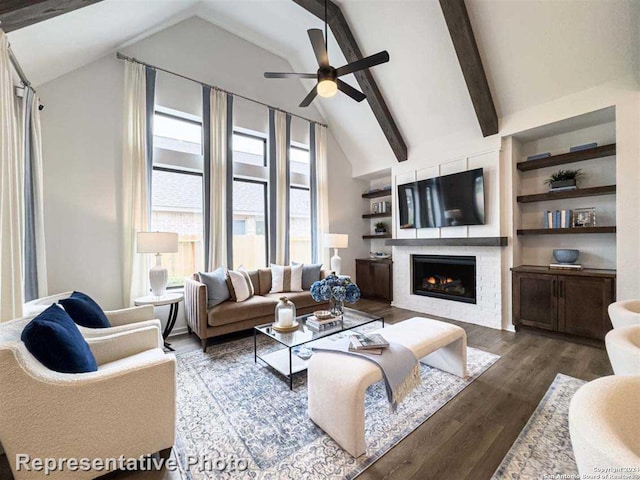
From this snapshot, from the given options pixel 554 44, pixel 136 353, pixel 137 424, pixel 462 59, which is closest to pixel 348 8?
pixel 462 59

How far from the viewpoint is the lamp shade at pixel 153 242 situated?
9.82ft

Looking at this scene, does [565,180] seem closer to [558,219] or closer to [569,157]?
[569,157]

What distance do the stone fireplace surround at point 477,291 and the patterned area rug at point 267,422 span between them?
4.64 feet

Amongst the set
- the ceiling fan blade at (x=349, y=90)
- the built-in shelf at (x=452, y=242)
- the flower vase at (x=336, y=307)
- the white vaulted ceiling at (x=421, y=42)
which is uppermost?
the white vaulted ceiling at (x=421, y=42)

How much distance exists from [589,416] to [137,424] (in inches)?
76.5

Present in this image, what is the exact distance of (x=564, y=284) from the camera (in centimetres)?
325

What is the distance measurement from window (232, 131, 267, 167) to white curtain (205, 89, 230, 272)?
337mm

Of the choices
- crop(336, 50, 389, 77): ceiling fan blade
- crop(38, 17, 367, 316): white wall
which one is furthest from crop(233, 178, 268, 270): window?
crop(336, 50, 389, 77): ceiling fan blade

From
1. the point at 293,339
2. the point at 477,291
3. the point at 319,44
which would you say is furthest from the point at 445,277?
the point at 319,44

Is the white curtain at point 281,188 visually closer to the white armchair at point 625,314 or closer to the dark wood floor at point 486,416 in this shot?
the dark wood floor at point 486,416

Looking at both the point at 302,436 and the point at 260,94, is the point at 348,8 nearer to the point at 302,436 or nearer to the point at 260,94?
the point at 260,94

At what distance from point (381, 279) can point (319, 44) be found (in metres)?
4.07

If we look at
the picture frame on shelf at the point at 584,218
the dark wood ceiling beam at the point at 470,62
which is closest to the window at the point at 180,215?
the dark wood ceiling beam at the point at 470,62

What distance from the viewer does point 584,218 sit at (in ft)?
11.2
